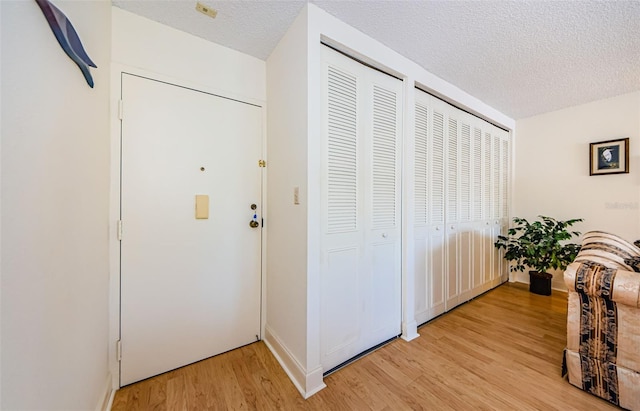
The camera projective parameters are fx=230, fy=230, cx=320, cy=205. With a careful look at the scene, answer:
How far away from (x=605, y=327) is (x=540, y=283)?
1.98 m

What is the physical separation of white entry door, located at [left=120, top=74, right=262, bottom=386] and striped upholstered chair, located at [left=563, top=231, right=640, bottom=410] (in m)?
2.16

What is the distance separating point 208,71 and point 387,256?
1.99 metres

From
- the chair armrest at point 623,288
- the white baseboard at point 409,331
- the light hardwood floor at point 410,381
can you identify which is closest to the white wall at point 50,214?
the light hardwood floor at point 410,381

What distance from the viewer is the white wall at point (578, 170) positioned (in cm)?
258

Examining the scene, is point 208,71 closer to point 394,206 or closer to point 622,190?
point 394,206

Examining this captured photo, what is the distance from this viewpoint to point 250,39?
1.70m

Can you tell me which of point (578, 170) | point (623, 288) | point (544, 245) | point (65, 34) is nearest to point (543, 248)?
point (544, 245)

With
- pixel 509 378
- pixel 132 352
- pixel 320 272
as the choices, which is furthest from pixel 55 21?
pixel 509 378

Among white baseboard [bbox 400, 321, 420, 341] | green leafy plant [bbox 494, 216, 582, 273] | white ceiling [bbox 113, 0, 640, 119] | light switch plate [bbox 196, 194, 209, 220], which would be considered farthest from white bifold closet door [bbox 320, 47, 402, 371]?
green leafy plant [bbox 494, 216, 582, 273]

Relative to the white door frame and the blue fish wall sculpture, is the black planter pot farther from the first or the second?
the blue fish wall sculpture

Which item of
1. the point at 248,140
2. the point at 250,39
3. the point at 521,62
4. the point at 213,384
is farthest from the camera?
the point at 521,62

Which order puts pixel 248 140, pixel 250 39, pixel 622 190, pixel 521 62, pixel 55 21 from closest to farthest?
pixel 55 21 → pixel 250 39 → pixel 248 140 → pixel 521 62 → pixel 622 190

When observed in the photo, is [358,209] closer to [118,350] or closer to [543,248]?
[118,350]

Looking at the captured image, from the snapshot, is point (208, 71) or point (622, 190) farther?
point (622, 190)
